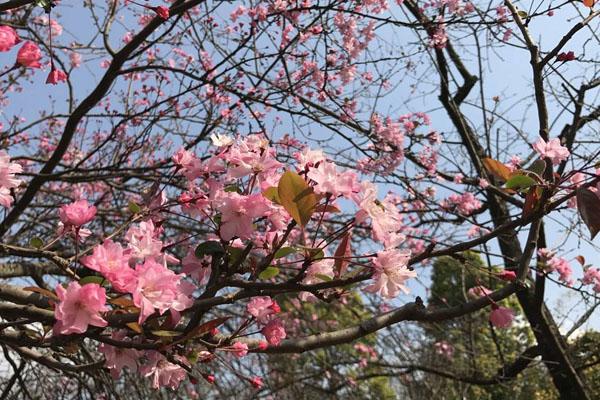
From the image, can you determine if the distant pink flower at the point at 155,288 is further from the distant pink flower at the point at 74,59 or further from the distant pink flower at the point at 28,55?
the distant pink flower at the point at 74,59

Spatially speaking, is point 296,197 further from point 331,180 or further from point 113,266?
point 113,266

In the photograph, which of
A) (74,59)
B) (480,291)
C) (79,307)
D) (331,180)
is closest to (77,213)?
(79,307)

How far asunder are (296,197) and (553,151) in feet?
2.45

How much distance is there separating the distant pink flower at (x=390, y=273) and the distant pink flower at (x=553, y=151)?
20.4 inches

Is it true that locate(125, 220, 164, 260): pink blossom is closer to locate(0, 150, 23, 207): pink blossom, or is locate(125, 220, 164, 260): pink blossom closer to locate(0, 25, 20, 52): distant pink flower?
locate(0, 150, 23, 207): pink blossom

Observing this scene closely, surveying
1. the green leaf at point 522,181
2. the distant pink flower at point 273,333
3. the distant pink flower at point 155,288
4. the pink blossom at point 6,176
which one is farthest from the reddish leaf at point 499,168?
the pink blossom at point 6,176

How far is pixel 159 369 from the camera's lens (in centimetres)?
114

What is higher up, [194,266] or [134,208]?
[134,208]

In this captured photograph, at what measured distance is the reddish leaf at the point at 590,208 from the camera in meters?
0.95

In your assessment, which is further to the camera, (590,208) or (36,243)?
(36,243)

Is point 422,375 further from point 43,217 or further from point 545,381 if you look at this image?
point 43,217

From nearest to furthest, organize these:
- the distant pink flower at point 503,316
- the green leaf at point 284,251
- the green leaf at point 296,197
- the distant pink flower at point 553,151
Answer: the green leaf at point 296,197, the green leaf at point 284,251, the distant pink flower at point 553,151, the distant pink flower at point 503,316

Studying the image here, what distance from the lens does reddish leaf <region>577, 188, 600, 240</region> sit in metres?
0.95

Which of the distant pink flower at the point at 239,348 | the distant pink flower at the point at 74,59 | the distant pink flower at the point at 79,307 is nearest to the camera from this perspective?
the distant pink flower at the point at 79,307
